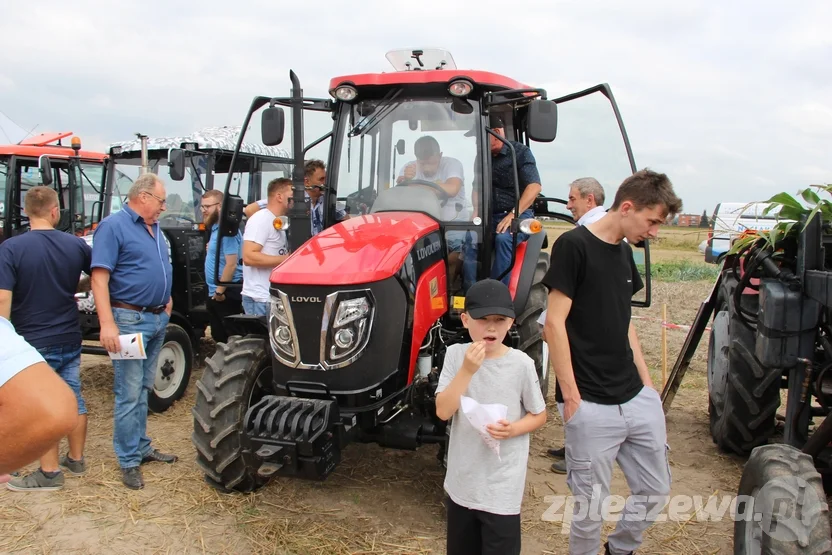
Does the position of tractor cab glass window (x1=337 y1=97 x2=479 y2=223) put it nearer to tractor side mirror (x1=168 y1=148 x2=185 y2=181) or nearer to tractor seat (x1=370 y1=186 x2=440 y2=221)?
tractor seat (x1=370 y1=186 x2=440 y2=221)

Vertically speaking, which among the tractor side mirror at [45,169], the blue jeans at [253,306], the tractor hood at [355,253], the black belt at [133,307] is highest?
the tractor side mirror at [45,169]

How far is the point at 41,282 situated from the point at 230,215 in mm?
1193

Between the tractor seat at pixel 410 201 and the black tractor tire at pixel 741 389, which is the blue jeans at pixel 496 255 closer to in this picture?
the tractor seat at pixel 410 201

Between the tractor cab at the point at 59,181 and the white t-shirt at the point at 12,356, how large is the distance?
23.3ft

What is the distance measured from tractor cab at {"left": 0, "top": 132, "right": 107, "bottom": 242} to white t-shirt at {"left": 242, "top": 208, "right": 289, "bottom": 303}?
4173mm

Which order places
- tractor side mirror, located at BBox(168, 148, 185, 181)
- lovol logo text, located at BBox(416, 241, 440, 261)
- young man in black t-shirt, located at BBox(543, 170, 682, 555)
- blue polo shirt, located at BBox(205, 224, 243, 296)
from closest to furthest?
young man in black t-shirt, located at BBox(543, 170, 682, 555)
lovol logo text, located at BBox(416, 241, 440, 261)
blue polo shirt, located at BBox(205, 224, 243, 296)
tractor side mirror, located at BBox(168, 148, 185, 181)

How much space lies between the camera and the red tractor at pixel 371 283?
3.01 metres

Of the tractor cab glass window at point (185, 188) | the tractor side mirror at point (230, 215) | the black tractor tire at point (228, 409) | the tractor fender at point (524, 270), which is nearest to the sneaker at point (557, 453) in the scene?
the tractor fender at point (524, 270)

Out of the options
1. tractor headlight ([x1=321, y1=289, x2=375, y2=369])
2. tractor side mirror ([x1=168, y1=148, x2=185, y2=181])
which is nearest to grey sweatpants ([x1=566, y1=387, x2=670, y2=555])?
tractor headlight ([x1=321, y1=289, x2=375, y2=369])

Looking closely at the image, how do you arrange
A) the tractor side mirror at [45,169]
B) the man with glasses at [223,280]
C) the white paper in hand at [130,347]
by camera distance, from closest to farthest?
the white paper in hand at [130,347] < the man with glasses at [223,280] < the tractor side mirror at [45,169]

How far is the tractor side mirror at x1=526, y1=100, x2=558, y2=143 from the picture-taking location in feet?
11.6

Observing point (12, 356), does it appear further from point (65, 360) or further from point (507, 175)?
point (507, 175)

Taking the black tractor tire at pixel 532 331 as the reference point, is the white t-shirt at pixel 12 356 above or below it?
above

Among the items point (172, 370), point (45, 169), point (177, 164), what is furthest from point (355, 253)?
point (45, 169)
